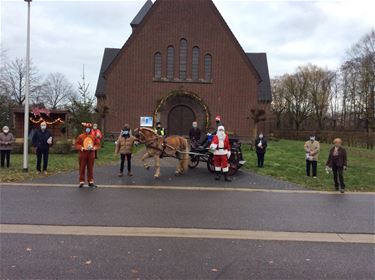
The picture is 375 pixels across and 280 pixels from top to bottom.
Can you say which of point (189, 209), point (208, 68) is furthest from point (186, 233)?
point (208, 68)

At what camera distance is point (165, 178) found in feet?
43.7

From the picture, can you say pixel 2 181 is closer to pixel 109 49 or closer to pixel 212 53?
pixel 212 53

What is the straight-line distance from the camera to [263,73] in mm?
44219

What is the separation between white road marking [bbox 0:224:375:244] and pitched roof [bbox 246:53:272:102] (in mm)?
34789

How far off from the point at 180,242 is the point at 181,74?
1121 inches

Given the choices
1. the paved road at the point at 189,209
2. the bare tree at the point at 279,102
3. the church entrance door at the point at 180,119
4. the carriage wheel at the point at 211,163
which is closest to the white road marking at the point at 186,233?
the paved road at the point at 189,209

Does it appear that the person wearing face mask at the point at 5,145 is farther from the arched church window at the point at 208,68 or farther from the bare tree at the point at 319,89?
the bare tree at the point at 319,89

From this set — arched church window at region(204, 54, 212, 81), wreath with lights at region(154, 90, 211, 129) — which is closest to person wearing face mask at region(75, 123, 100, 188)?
wreath with lights at region(154, 90, 211, 129)

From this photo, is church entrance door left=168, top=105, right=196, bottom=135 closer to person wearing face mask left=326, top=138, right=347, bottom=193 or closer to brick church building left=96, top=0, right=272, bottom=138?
brick church building left=96, top=0, right=272, bottom=138

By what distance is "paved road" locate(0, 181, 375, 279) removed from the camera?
505 cm

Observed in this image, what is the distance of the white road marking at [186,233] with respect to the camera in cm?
659

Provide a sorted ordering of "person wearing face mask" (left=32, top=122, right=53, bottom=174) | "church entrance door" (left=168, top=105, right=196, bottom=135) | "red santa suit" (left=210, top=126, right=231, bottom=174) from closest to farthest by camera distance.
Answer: "red santa suit" (left=210, top=126, right=231, bottom=174), "person wearing face mask" (left=32, top=122, right=53, bottom=174), "church entrance door" (left=168, top=105, right=196, bottom=135)

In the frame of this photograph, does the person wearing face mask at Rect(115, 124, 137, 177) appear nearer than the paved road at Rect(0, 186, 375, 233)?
No

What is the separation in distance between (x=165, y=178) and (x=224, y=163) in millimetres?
2010
